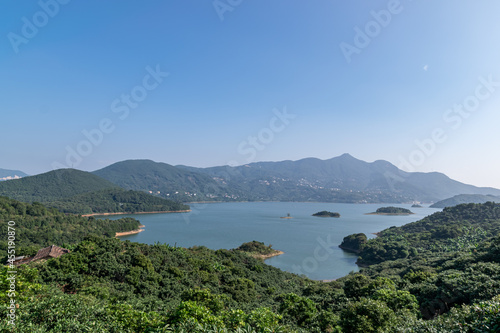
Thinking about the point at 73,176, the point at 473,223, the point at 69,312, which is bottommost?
the point at 473,223

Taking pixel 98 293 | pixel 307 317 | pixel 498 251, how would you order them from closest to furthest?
pixel 98 293, pixel 307 317, pixel 498 251

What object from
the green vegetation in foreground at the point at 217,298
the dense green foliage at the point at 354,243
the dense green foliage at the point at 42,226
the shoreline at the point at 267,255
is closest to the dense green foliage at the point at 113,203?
the dense green foliage at the point at 42,226

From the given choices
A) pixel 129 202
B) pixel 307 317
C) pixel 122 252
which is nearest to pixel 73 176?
pixel 129 202

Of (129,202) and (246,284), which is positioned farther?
(129,202)

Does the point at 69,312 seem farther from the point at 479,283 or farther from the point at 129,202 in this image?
the point at 129,202

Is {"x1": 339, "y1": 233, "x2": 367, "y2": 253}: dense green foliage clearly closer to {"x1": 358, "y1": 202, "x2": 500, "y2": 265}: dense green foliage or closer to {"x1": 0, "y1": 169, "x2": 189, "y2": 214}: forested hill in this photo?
{"x1": 358, "y1": 202, "x2": 500, "y2": 265}: dense green foliage

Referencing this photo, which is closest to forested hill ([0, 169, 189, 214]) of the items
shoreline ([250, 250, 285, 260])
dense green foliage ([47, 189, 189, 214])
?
dense green foliage ([47, 189, 189, 214])

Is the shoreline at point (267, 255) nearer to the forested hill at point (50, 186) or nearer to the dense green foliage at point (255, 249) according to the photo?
the dense green foliage at point (255, 249)
